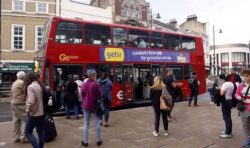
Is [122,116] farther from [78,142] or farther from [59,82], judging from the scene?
[78,142]

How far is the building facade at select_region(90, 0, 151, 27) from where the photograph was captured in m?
35.8

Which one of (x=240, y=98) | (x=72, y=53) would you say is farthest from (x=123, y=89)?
(x=240, y=98)

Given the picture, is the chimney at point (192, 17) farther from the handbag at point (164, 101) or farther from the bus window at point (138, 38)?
the handbag at point (164, 101)

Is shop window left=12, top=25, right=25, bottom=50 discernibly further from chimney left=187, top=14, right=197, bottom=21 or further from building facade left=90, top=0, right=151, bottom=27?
chimney left=187, top=14, right=197, bottom=21

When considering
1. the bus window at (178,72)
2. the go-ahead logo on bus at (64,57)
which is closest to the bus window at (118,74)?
the go-ahead logo on bus at (64,57)

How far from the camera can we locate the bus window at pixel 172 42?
16.0m

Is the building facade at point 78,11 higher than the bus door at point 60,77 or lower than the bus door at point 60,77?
higher

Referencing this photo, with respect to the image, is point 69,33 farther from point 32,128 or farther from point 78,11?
Result: point 78,11

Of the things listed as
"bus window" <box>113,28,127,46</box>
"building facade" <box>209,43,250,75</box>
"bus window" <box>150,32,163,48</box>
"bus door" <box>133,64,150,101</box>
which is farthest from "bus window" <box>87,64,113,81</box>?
"building facade" <box>209,43,250,75</box>

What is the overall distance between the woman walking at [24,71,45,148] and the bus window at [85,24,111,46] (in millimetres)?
6795

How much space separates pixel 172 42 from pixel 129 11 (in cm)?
2229

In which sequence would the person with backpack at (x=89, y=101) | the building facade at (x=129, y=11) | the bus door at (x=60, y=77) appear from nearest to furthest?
the person with backpack at (x=89, y=101) < the bus door at (x=60, y=77) < the building facade at (x=129, y=11)

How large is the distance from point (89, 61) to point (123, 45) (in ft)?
7.05

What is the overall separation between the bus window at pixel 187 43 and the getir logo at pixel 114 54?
478 centimetres
